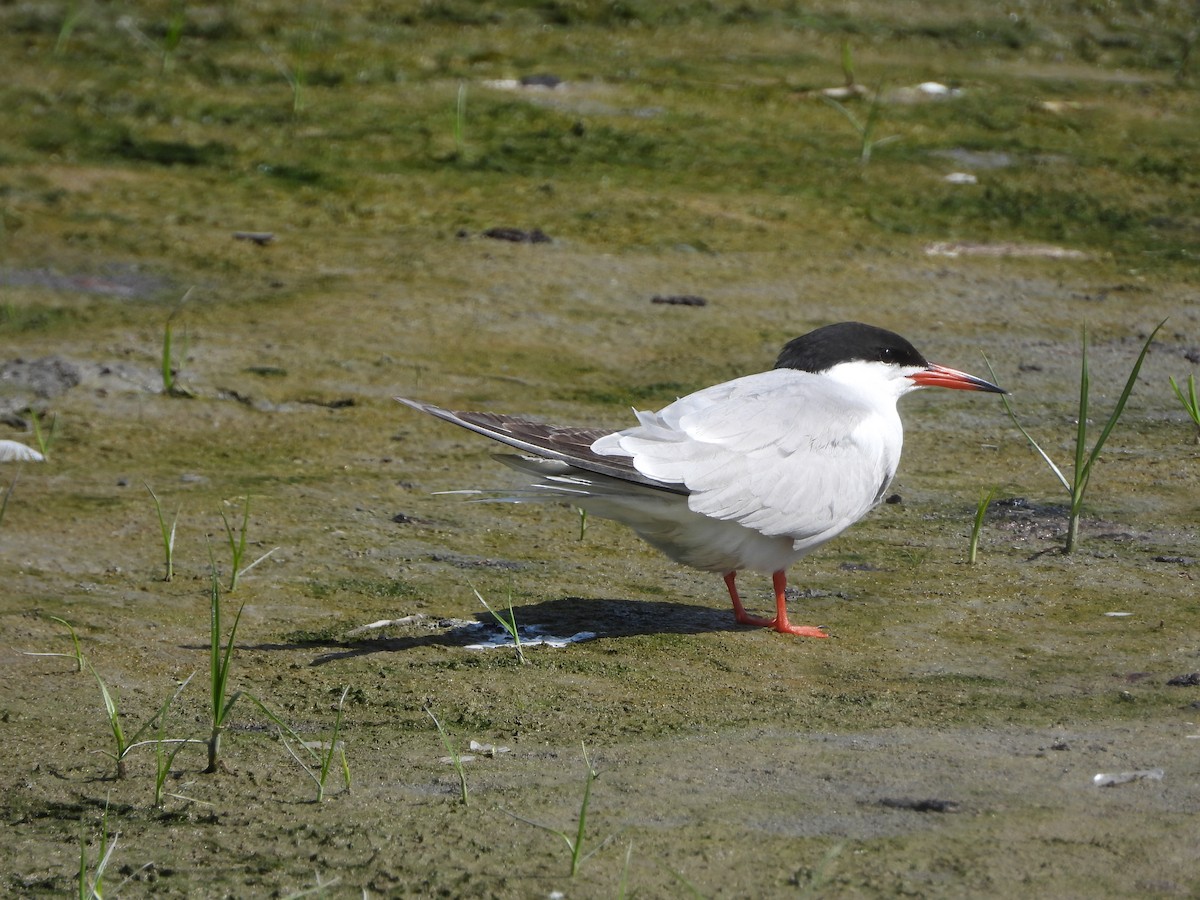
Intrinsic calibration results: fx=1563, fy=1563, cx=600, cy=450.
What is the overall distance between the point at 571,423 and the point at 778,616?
1.41 metres

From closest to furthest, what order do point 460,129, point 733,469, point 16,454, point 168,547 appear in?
1. point 733,469
2. point 168,547
3. point 16,454
4. point 460,129

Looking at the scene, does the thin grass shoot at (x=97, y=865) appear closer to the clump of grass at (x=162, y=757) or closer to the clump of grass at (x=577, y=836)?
the clump of grass at (x=162, y=757)

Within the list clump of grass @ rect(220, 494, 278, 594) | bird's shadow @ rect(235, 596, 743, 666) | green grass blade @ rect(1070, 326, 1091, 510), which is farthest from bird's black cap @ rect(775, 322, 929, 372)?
clump of grass @ rect(220, 494, 278, 594)

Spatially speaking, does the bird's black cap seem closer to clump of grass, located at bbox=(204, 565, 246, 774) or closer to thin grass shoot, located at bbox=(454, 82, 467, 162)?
clump of grass, located at bbox=(204, 565, 246, 774)

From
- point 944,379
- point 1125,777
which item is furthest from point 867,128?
point 1125,777

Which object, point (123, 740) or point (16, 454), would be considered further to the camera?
point (16, 454)

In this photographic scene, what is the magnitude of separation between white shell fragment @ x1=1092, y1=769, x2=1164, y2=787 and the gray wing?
1120 mm

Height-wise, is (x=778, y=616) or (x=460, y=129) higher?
(x=460, y=129)

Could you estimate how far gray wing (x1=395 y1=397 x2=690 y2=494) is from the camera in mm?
3137

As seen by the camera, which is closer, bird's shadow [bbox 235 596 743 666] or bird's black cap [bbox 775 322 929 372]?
bird's shadow [bbox 235 596 743 666]

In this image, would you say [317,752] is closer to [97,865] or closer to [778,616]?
[97,865]

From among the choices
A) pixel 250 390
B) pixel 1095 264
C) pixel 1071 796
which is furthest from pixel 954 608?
pixel 1095 264

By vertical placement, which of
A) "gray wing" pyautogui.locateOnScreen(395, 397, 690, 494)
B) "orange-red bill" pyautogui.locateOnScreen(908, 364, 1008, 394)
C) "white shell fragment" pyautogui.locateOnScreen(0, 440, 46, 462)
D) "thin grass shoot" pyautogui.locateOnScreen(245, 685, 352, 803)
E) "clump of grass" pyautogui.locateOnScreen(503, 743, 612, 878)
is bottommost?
"white shell fragment" pyautogui.locateOnScreen(0, 440, 46, 462)

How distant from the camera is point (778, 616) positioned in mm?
3445
